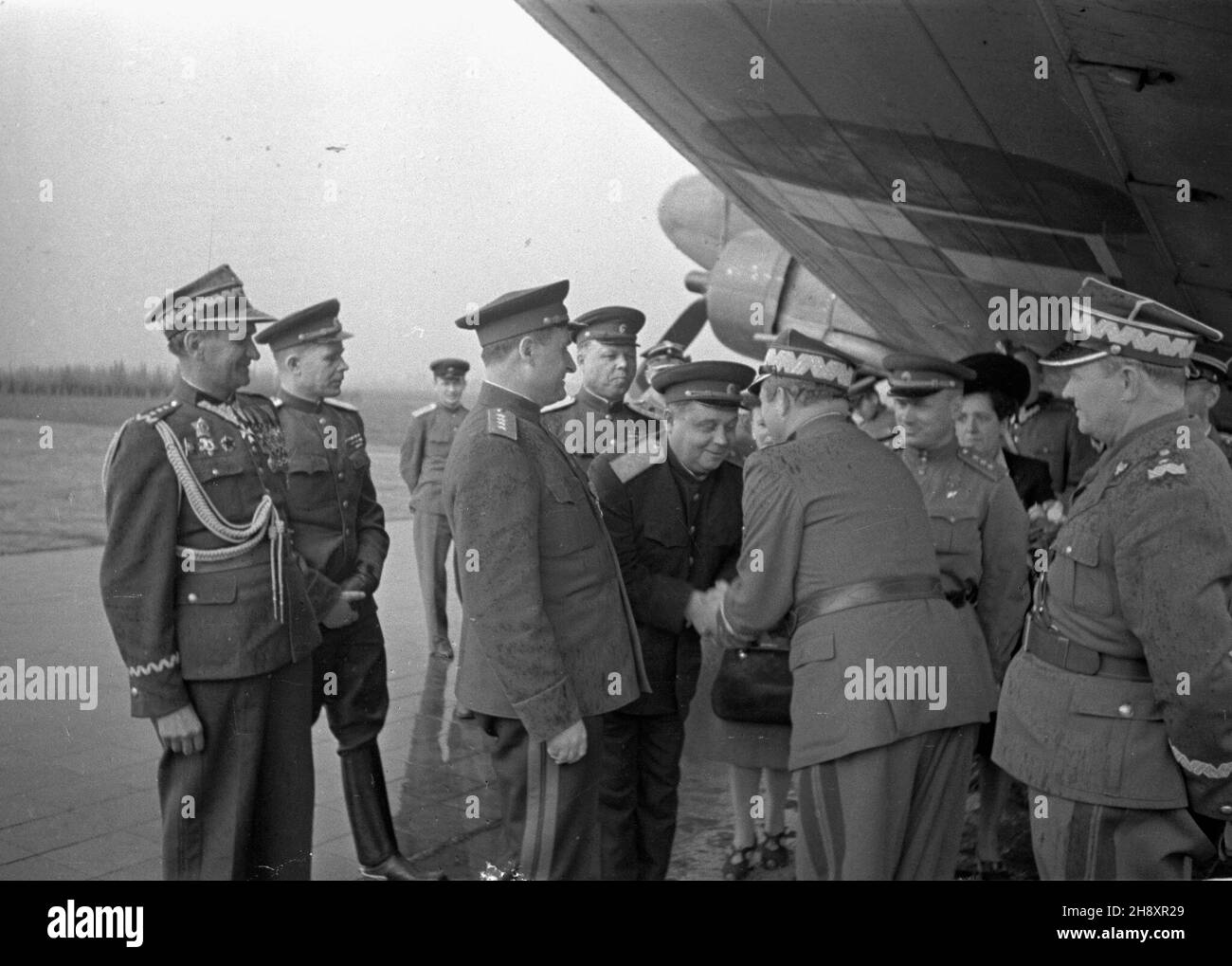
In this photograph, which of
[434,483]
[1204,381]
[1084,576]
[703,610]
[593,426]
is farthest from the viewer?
[434,483]

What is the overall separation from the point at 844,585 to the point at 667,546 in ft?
2.44

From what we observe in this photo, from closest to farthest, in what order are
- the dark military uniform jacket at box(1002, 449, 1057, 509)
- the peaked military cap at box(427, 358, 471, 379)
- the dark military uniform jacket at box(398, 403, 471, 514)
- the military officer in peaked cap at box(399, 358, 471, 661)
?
the dark military uniform jacket at box(1002, 449, 1057, 509) < the peaked military cap at box(427, 358, 471, 379) < the military officer in peaked cap at box(399, 358, 471, 661) < the dark military uniform jacket at box(398, 403, 471, 514)

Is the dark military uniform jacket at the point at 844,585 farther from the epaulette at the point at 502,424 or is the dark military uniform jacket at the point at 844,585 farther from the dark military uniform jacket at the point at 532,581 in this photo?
the epaulette at the point at 502,424

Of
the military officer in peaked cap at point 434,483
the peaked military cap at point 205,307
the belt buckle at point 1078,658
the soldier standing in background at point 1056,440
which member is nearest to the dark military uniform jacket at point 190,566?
the peaked military cap at point 205,307

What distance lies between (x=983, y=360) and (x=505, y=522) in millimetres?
1903

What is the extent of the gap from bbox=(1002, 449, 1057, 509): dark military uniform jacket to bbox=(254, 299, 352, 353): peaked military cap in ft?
7.16

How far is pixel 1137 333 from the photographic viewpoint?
204cm

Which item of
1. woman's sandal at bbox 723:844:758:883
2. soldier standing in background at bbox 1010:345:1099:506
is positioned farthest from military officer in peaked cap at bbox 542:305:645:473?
soldier standing in background at bbox 1010:345:1099:506

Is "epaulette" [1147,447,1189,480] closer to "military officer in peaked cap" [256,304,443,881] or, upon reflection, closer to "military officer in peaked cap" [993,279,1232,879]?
"military officer in peaked cap" [993,279,1232,879]

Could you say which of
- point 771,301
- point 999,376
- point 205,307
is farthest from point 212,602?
point 771,301

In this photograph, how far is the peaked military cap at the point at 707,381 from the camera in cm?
274

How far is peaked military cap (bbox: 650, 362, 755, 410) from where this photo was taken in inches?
108

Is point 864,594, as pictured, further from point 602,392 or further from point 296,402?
point 296,402
